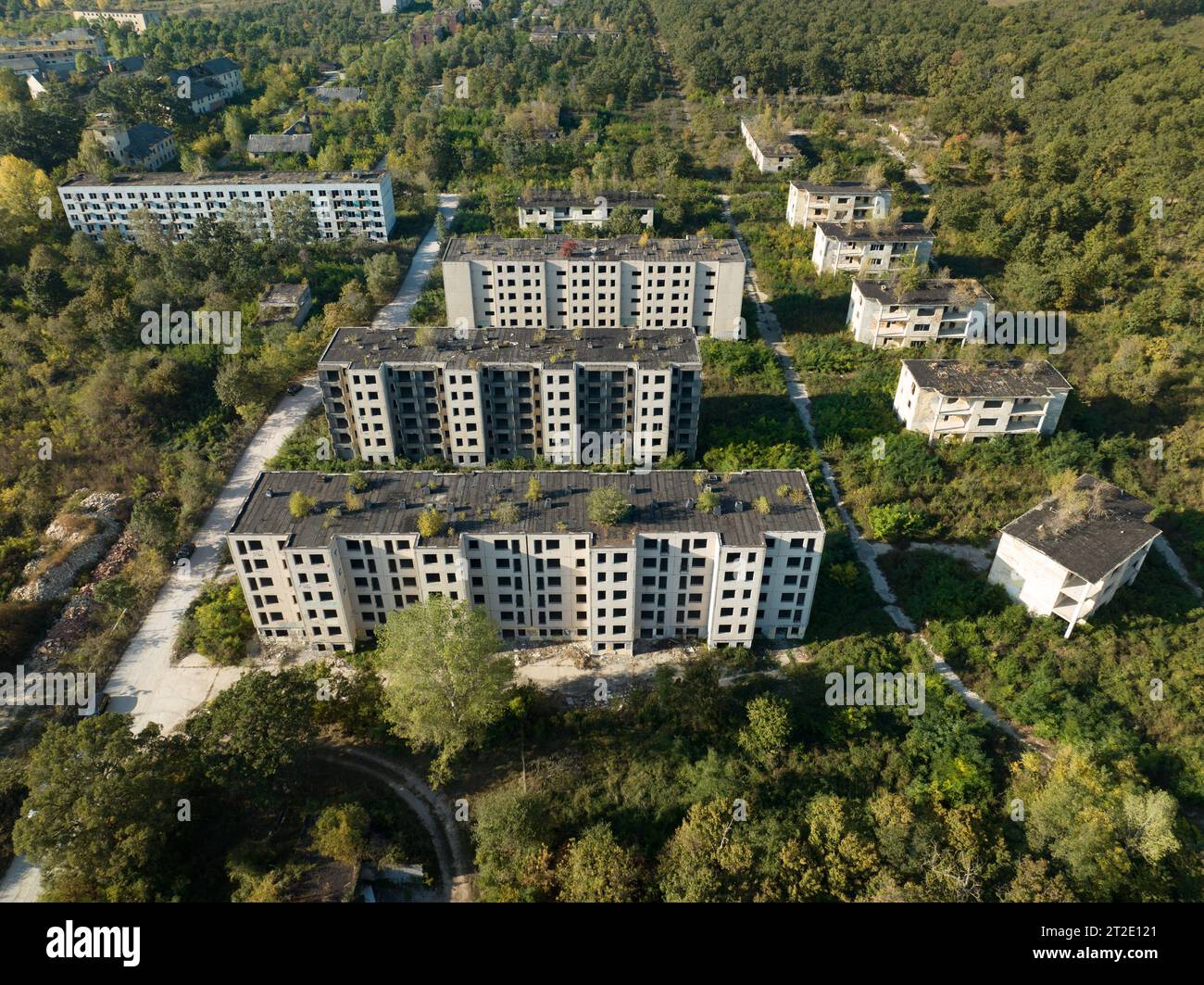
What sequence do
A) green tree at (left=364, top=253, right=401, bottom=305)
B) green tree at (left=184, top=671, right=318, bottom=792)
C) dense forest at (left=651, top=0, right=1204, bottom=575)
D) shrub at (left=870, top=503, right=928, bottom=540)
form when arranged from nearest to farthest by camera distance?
green tree at (left=184, top=671, right=318, bottom=792) → shrub at (left=870, top=503, right=928, bottom=540) → dense forest at (left=651, top=0, right=1204, bottom=575) → green tree at (left=364, top=253, right=401, bottom=305)

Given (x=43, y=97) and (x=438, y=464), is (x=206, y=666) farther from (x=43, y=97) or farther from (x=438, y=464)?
(x=43, y=97)

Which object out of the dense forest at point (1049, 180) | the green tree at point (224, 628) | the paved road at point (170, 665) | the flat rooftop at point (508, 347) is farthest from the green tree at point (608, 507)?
the dense forest at point (1049, 180)

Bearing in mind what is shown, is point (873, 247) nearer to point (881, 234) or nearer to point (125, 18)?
point (881, 234)

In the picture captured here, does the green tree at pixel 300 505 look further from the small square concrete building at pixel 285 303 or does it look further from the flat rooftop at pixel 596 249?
the small square concrete building at pixel 285 303

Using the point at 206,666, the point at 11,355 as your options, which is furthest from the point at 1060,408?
the point at 11,355

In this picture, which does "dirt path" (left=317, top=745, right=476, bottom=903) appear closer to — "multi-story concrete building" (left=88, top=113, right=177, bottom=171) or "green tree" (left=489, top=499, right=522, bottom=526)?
"green tree" (left=489, top=499, right=522, bottom=526)

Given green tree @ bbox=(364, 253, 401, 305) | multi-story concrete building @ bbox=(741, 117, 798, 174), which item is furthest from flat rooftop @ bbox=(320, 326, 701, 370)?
multi-story concrete building @ bbox=(741, 117, 798, 174)
